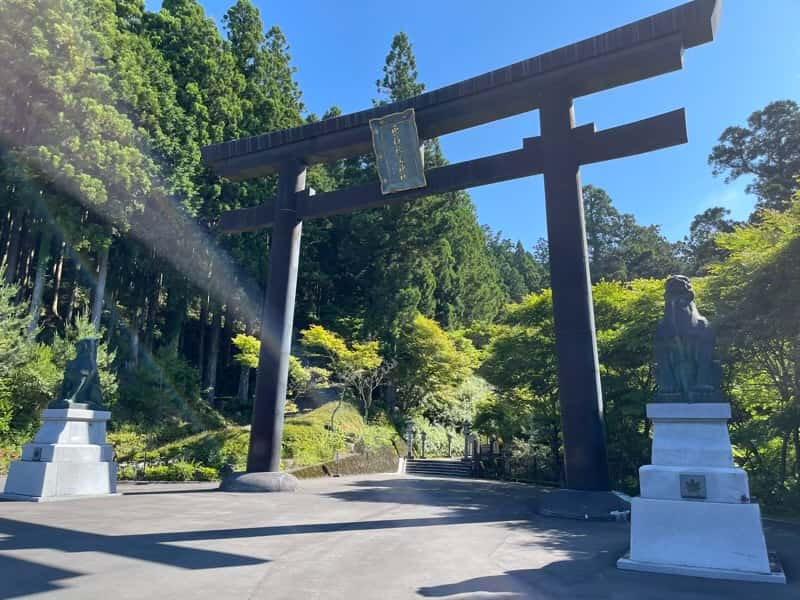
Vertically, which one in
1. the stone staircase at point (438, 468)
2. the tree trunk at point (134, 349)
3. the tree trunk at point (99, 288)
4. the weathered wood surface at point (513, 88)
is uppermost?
the weathered wood surface at point (513, 88)

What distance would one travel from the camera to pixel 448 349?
81.7ft

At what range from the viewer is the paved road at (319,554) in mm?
4426

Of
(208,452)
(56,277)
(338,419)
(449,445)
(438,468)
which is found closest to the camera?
(208,452)

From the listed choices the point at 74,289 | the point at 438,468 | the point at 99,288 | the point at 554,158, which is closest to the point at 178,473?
the point at 99,288

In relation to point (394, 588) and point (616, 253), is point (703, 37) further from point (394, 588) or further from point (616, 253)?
point (616, 253)

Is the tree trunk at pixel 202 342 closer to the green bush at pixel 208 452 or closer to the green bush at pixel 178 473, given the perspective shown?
the green bush at pixel 208 452

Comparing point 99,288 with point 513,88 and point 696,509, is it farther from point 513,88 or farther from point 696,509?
point 696,509

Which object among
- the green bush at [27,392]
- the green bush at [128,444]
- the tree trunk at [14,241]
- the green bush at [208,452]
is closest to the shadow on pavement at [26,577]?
the green bush at [208,452]

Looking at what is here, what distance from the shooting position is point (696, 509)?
5.41 metres

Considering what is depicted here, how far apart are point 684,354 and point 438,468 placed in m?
16.1

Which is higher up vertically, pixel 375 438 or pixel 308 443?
pixel 375 438

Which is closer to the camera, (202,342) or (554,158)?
(554,158)

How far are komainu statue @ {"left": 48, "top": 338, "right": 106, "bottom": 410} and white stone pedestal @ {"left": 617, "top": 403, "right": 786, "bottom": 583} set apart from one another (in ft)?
35.6

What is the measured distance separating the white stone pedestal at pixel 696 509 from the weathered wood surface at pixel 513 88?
6.65 m
